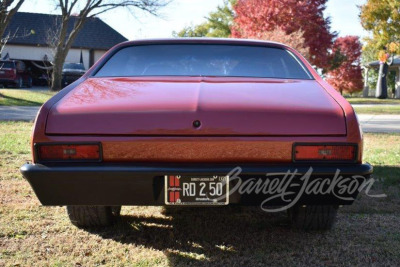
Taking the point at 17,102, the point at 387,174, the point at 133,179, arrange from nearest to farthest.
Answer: the point at 133,179
the point at 387,174
the point at 17,102

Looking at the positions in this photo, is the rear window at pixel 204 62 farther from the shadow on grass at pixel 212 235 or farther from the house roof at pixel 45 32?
the house roof at pixel 45 32

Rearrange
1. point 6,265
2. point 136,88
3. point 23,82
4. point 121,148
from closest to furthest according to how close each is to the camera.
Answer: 1. point 121,148
2. point 6,265
3. point 136,88
4. point 23,82

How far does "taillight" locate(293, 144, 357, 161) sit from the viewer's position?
2404 mm

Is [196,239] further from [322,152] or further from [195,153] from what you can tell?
[322,152]

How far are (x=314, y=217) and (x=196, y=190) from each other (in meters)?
1.02

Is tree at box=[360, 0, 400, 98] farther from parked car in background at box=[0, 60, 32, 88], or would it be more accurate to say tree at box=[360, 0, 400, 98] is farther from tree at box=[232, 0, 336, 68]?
parked car in background at box=[0, 60, 32, 88]

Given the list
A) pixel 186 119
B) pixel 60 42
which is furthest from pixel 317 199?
pixel 60 42

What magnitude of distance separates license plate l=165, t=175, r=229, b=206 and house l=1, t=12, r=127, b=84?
1384 inches

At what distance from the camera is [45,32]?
36.3 meters

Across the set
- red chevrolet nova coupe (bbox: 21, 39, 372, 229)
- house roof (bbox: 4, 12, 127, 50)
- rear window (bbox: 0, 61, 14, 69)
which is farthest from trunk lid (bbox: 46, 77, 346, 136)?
house roof (bbox: 4, 12, 127, 50)

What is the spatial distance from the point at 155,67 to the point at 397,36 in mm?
22827

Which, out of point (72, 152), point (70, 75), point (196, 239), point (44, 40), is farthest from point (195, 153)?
point (44, 40)

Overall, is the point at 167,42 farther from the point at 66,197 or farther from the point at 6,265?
the point at 6,265

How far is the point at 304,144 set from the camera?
2.40 metres
